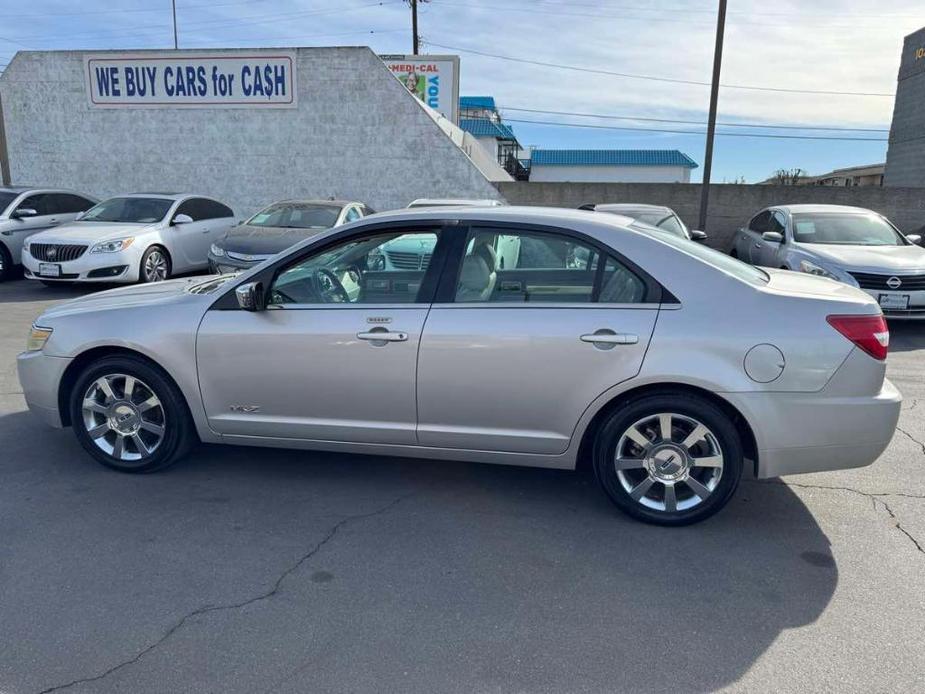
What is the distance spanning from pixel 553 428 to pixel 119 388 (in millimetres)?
2584

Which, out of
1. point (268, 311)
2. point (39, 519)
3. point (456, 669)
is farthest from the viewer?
point (268, 311)

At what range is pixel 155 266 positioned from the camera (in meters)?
11.1

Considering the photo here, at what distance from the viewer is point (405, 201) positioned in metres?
17.0

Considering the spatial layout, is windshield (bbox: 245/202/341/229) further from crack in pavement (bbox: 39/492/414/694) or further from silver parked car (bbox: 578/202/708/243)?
crack in pavement (bbox: 39/492/414/694)

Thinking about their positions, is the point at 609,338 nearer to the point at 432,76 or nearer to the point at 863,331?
the point at 863,331

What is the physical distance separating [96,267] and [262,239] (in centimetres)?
254

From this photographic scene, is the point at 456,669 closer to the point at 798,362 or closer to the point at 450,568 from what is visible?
the point at 450,568

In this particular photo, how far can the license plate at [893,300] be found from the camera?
8203mm

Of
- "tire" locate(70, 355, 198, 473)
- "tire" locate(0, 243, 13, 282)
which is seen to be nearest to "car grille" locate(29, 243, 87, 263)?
"tire" locate(0, 243, 13, 282)

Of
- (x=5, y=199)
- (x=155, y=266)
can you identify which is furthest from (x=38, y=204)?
(x=155, y=266)

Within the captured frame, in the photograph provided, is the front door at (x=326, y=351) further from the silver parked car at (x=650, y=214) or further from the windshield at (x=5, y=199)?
the windshield at (x=5, y=199)

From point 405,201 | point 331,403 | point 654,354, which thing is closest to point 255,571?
point 331,403

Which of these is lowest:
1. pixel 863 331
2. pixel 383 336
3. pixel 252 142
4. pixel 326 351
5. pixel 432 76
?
pixel 326 351

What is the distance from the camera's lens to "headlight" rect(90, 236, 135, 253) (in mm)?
10384
